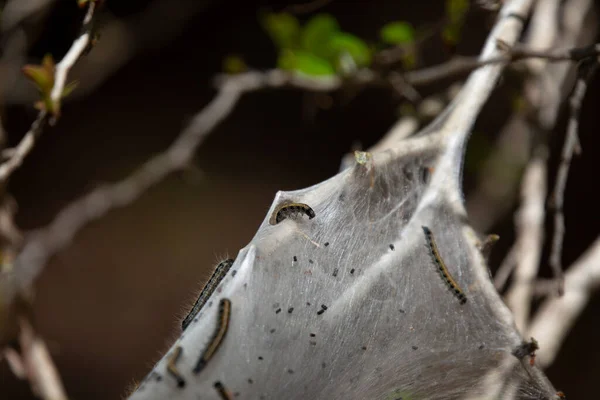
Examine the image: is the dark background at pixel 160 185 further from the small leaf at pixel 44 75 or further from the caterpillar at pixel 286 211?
the caterpillar at pixel 286 211

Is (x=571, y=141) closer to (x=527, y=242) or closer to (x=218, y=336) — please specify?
(x=527, y=242)

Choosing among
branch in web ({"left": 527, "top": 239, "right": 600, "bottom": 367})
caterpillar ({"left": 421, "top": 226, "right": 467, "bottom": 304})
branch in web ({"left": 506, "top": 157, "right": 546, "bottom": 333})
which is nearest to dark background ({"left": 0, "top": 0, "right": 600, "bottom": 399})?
branch in web ({"left": 506, "top": 157, "right": 546, "bottom": 333})

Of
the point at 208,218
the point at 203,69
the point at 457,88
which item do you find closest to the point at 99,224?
the point at 208,218

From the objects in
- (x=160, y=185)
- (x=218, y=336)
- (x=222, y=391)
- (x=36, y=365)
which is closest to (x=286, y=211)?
(x=218, y=336)

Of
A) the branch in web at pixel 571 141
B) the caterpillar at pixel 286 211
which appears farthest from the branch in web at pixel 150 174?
the caterpillar at pixel 286 211

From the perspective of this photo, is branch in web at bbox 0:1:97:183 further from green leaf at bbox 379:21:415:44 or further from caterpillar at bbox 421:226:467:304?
green leaf at bbox 379:21:415:44
